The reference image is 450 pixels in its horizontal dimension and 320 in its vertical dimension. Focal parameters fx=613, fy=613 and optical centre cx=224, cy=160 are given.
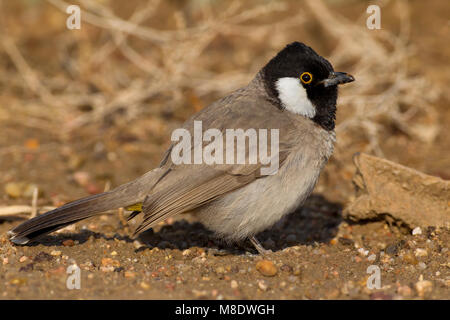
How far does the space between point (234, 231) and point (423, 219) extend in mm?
1516

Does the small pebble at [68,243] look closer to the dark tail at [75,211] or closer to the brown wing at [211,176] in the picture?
the dark tail at [75,211]

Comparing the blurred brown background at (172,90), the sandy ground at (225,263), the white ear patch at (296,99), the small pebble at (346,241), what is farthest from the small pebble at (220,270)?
the blurred brown background at (172,90)

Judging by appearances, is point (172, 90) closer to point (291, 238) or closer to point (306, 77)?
point (291, 238)

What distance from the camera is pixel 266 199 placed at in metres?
4.34

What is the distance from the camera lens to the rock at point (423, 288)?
11.9 ft

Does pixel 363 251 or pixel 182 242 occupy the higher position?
pixel 182 242

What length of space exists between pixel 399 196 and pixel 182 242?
1791mm

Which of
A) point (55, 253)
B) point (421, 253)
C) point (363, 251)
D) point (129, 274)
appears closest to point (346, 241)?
point (363, 251)

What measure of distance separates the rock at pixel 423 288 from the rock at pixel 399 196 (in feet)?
3.76

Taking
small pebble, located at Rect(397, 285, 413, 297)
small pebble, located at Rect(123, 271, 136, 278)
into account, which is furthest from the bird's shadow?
small pebble, located at Rect(397, 285, 413, 297)

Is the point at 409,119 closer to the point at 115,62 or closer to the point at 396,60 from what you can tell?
the point at 396,60

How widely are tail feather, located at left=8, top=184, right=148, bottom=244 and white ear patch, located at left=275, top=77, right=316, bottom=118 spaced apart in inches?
52.0

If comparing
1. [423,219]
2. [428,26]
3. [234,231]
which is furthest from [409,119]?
[234,231]

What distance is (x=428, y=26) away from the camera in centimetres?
911
